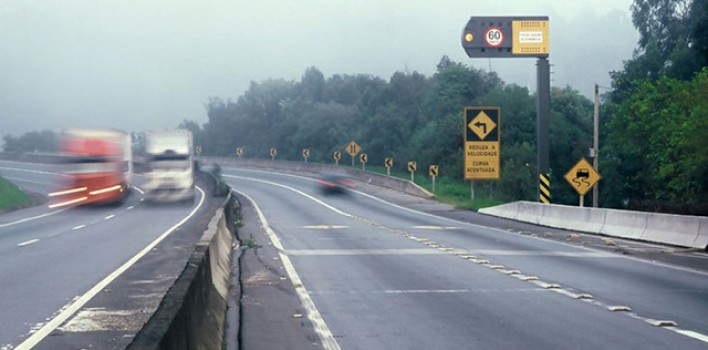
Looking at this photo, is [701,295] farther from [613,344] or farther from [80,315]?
[80,315]

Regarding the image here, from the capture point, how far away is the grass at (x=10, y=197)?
58.0 m

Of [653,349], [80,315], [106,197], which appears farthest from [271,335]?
[106,197]

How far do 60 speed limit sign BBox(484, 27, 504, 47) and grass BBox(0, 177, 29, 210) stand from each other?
29629 mm

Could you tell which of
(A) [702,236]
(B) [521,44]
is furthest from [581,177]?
(A) [702,236]

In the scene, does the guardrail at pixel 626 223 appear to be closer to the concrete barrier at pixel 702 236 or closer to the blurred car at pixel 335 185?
the concrete barrier at pixel 702 236

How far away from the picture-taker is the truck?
47.7 meters

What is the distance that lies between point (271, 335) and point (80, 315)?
3338 mm

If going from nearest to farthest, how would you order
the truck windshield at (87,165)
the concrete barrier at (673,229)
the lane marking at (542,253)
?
the lane marking at (542,253), the concrete barrier at (673,229), the truck windshield at (87,165)

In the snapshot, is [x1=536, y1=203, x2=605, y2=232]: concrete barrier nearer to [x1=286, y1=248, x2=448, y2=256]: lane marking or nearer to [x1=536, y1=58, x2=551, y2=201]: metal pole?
[x1=536, y1=58, x2=551, y2=201]: metal pole

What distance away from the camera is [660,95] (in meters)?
65.6

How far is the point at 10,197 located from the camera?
62.2 meters

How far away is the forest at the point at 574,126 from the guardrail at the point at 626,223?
444 inches

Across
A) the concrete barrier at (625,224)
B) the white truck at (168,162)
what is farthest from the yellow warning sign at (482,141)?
the white truck at (168,162)

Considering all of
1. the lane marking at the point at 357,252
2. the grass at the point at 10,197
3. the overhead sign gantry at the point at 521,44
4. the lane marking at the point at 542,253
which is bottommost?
the grass at the point at 10,197
